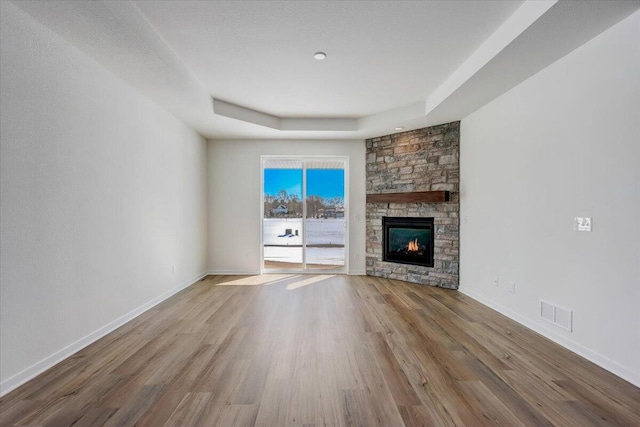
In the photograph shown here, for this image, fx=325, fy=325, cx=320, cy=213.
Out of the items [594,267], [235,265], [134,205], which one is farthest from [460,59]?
[235,265]

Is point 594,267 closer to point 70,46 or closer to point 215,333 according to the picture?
point 215,333

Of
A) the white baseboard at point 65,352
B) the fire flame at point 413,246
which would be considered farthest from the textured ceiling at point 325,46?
the white baseboard at point 65,352

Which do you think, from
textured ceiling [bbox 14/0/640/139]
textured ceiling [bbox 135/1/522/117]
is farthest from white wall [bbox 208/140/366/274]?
textured ceiling [bbox 135/1/522/117]

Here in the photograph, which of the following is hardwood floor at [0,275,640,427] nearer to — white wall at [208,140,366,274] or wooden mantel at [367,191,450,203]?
wooden mantel at [367,191,450,203]

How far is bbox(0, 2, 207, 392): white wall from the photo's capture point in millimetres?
2160

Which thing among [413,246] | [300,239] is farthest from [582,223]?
[300,239]

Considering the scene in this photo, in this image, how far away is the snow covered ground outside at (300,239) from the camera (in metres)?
6.19

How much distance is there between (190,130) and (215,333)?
3.39m

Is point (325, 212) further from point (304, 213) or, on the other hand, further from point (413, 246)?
point (413, 246)

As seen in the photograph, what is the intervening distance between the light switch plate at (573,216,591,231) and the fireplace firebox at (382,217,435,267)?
2.50 meters

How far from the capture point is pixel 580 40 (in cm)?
258

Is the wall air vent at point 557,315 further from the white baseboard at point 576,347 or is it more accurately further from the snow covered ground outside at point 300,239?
the snow covered ground outside at point 300,239

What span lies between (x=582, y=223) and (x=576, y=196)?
0.23 m

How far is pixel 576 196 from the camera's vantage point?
274cm
